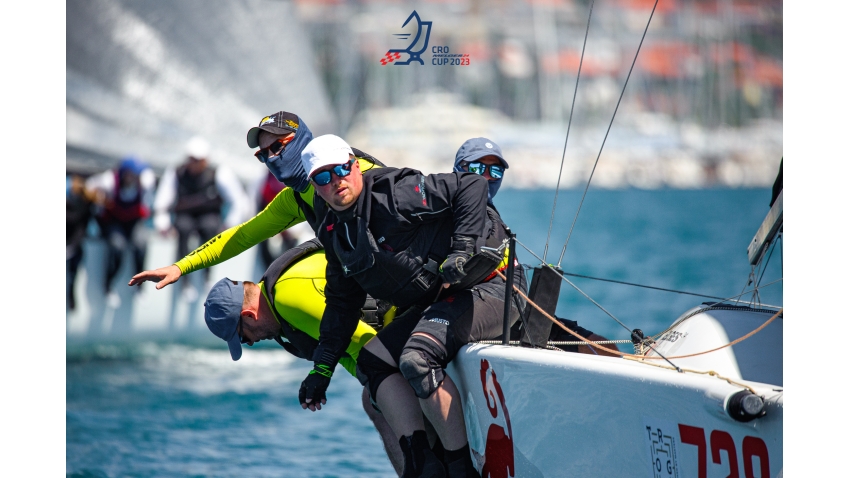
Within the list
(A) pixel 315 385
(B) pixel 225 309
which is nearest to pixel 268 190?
(B) pixel 225 309

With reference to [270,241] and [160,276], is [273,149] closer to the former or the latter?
[160,276]

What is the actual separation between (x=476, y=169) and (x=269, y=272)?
95cm

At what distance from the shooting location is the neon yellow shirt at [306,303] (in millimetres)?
3549

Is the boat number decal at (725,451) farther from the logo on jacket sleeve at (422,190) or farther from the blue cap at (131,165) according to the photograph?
the blue cap at (131,165)

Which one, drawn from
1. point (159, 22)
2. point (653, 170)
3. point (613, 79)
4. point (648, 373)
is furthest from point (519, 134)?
point (648, 373)

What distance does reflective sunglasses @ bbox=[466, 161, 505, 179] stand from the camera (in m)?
3.75

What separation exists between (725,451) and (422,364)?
1.09m

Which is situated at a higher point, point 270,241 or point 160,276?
point 270,241

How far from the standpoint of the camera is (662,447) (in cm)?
266

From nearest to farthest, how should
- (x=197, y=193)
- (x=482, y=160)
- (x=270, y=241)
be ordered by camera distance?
(x=482, y=160), (x=197, y=193), (x=270, y=241)

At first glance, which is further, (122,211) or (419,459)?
(122,211)

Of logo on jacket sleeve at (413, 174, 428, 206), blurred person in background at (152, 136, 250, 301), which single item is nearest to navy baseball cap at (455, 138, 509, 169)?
logo on jacket sleeve at (413, 174, 428, 206)

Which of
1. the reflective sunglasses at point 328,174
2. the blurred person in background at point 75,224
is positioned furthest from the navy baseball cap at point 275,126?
the blurred person in background at point 75,224
